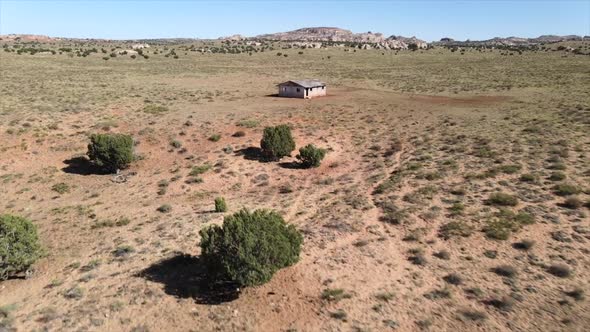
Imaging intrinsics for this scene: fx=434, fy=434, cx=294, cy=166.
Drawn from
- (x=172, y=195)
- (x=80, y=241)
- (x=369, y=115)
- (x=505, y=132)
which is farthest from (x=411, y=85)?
(x=80, y=241)

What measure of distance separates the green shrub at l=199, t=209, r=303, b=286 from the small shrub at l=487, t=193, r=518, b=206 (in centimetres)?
1354

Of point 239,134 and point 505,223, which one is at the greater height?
point 239,134

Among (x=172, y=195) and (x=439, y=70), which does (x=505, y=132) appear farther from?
(x=439, y=70)

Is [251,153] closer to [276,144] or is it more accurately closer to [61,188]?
[276,144]

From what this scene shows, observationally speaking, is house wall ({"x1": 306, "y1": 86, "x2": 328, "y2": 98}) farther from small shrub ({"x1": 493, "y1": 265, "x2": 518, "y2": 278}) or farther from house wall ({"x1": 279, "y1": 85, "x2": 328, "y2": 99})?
small shrub ({"x1": 493, "y1": 265, "x2": 518, "y2": 278})

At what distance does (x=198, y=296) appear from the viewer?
19.0 m

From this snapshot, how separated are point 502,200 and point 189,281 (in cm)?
1897

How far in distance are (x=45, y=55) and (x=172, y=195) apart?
104 m

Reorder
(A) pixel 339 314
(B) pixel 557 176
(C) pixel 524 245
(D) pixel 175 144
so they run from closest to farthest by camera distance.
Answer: (A) pixel 339 314
(C) pixel 524 245
(B) pixel 557 176
(D) pixel 175 144

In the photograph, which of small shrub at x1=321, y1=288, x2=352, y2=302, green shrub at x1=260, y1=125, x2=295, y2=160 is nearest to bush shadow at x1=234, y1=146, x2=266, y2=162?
green shrub at x1=260, y1=125, x2=295, y2=160

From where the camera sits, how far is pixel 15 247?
20625mm

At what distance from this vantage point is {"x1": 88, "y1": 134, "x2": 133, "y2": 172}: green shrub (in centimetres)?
3562

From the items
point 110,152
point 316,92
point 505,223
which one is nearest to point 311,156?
point 505,223

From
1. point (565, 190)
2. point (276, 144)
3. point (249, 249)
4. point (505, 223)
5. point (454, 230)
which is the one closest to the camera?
point (249, 249)
